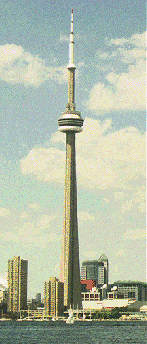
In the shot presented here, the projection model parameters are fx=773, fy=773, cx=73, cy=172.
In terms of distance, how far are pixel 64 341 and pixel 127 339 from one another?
1724 centimetres

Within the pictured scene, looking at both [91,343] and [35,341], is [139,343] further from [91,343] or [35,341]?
[35,341]

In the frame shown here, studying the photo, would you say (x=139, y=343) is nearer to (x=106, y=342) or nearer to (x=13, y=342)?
(x=106, y=342)

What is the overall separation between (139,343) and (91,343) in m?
10.5

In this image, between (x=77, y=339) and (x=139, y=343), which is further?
(x=77, y=339)

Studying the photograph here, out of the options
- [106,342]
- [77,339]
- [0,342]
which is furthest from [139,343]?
[0,342]

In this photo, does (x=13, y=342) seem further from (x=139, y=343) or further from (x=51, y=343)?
(x=139, y=343)

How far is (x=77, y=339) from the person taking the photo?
182500 mm

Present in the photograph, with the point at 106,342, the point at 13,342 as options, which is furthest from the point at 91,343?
the point at 13,342

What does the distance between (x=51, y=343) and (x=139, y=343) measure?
19469 mm

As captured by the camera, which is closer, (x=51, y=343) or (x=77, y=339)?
(x=51, y=343)

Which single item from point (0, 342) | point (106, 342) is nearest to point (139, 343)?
point (106, 342)

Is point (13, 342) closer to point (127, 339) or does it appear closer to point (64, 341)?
point (64, 341)

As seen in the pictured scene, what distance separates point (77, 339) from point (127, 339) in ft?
39.8

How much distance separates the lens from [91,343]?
16812 centimetres
